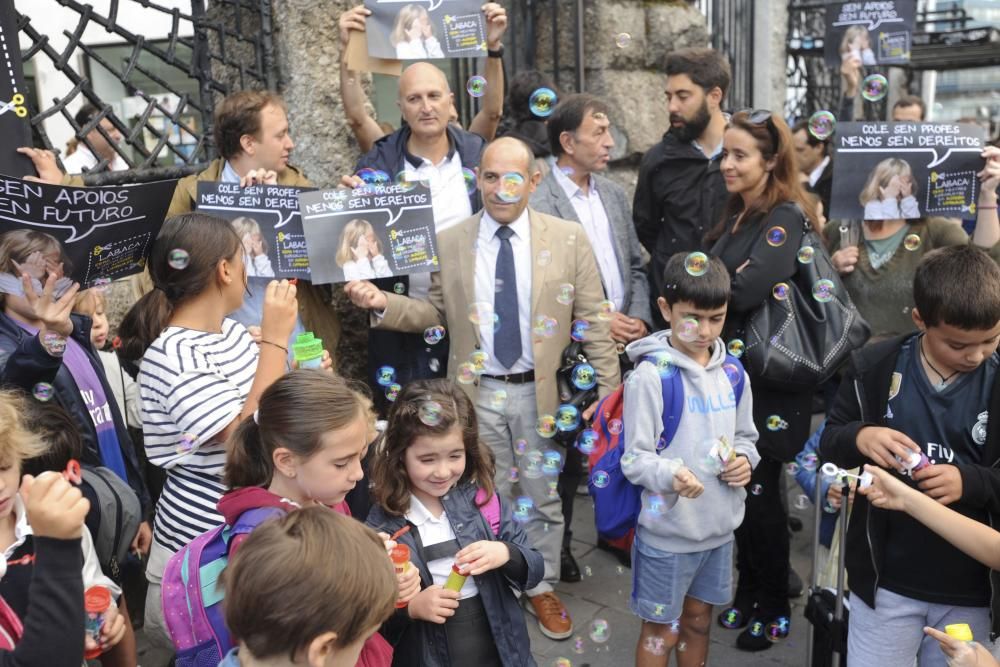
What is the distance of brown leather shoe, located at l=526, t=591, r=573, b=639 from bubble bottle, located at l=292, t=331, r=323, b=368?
1668mm

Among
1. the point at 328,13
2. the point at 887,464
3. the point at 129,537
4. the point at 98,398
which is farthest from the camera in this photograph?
the point at 328,13

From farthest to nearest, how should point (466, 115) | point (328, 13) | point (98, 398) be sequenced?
point (466, 115) → point (328, 13) → point (98, 398)

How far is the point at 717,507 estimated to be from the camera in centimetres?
293

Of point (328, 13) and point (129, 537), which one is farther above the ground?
point (328, 13)

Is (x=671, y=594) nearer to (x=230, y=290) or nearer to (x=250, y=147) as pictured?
(x=230, y=290)

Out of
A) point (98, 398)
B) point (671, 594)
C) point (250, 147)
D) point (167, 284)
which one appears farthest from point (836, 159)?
point (98, 398)

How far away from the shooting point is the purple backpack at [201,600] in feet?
6.26

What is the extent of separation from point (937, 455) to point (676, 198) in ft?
7.40

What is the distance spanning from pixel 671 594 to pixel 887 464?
907mm

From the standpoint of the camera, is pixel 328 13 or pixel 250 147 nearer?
pixel 250 147

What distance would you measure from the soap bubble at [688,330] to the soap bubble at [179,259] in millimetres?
1571

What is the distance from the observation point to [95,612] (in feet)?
6.75

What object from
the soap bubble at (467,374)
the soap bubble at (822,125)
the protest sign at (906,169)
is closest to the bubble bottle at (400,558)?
the soap bubble at (467,374)

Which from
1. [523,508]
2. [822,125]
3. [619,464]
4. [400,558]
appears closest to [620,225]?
[822,125]
